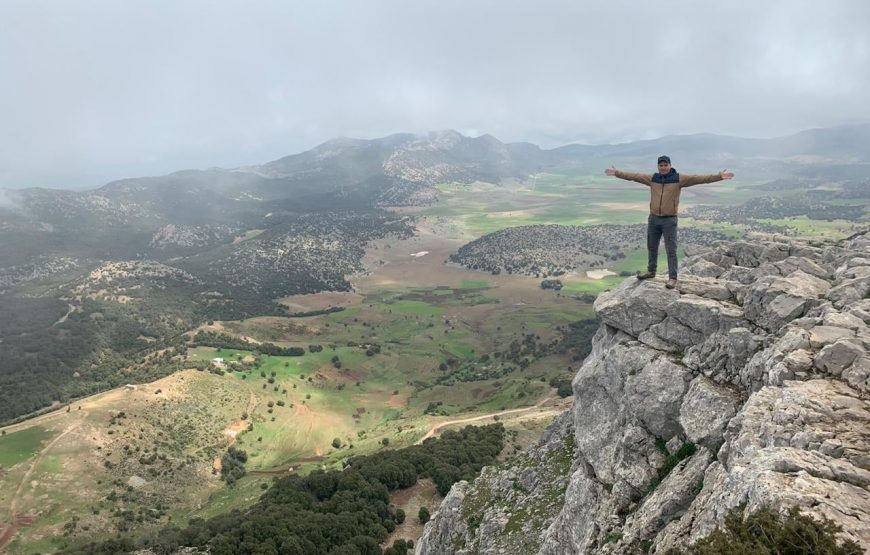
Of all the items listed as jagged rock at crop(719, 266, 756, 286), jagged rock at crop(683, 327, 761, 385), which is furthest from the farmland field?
jagged rock at crop(683, 327, 761, 385)

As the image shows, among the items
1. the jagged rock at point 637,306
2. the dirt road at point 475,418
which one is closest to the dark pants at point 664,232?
the jagged rock at point 637,306

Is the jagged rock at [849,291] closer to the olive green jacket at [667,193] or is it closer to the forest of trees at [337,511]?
the olive green jacket at [667,193]

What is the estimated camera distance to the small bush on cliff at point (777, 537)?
1155 centimetres

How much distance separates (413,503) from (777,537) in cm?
6445

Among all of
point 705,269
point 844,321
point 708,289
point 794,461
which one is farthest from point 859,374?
point 705,269

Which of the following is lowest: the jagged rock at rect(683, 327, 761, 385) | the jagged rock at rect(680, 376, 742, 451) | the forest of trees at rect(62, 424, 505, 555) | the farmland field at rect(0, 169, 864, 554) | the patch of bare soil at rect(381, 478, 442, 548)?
the farmland field at rect(0, 169, 864, 554)

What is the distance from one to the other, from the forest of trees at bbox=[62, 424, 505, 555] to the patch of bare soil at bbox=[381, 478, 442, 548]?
886mm

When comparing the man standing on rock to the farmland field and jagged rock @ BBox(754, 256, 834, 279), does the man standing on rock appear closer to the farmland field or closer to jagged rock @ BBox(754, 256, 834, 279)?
jagged rock @ BBox(754, 256, 834, 279)

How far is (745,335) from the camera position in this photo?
24000 mm

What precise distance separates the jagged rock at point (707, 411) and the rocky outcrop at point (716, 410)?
0.07 metres

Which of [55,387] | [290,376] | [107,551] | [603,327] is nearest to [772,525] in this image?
[603,327]

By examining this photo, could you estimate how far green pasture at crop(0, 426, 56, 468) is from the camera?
106 metres

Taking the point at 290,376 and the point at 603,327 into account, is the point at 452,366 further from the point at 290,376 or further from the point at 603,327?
the point at 603,327

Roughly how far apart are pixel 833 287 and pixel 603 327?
14177 millimetres
